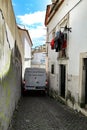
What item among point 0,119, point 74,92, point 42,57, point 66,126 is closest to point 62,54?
point 74,92

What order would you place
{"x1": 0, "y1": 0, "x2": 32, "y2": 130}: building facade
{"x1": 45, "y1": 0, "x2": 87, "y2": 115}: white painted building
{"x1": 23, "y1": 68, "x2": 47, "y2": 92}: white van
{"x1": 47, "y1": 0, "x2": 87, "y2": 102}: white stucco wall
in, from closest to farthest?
{"x1": 0, "y1": 0, "x2": 32, "y2": 130}: building facade
{"x1": 45, "y1": 0, "x2": 87, "y2": 115}: white painted building
{"x1": 47, "y1": 0, "x2": 87, "y2": 102}: white stucco wall
{"x1": 23, "y1": 68, "x2": 47, "y2": 92}: white van

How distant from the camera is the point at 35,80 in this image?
17531 millimetres

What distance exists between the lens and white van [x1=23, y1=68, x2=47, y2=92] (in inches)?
685

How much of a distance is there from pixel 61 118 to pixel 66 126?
122 centimetres

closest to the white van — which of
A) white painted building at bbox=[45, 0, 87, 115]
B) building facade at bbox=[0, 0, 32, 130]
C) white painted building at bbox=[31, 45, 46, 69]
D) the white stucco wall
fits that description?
white painted building at bbox=[45, 0, 87, 115]

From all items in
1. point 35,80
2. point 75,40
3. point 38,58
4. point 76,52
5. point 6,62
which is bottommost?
point 35,80

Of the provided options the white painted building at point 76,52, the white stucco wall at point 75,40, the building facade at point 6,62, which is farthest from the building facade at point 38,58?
the building facade at point 6,62

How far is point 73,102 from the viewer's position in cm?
1066

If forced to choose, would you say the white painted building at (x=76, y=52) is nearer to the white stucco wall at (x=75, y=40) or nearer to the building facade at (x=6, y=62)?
the white stucco wall at (x=75, y=40)

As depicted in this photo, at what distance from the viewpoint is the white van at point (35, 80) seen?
17406 millimetres

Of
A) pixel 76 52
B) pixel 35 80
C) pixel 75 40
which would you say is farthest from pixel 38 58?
pixel 76 52

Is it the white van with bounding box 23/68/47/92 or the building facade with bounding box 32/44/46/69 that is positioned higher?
the building facade with bounding box 32/44/46/69

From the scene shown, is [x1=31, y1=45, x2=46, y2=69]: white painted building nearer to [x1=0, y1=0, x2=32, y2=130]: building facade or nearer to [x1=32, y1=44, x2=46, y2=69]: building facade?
[x1=32, y1=44, x2=46, y2=69]: building facade

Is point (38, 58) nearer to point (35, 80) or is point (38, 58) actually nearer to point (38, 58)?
point (38, 58)
